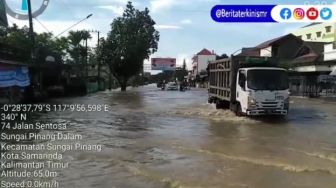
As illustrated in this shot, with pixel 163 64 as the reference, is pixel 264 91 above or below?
below

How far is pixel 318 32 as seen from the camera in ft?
284

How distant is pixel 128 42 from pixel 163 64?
71.3 meters

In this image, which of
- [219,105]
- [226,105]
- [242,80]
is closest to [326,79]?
[219,105]

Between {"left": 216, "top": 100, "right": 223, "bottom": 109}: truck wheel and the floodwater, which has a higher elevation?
{"left": 216, "top": 100, "right": 223, "bottom": 109}: truck wheel

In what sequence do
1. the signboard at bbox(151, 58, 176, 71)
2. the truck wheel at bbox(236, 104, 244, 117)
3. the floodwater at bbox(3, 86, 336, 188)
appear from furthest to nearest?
the signboard at bbox(151, 58, 176, 71) < the truck wheel at bbox(236, 104, 244, 117) < the floodwater at bbox(3, 86, 336, 188)

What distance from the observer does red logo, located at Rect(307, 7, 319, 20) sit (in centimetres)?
2202

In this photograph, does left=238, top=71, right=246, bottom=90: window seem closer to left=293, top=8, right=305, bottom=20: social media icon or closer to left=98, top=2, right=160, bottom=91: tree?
left=293, top=8, right=305, bottom=20: social media icon

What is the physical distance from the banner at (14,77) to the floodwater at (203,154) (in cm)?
458

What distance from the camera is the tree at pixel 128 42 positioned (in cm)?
7238

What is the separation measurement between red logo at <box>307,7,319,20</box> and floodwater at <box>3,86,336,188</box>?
4567mm

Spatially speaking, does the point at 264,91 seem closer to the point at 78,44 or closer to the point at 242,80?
the point at 242,80

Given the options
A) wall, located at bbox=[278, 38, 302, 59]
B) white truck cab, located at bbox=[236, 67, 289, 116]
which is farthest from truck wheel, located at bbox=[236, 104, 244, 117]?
wall, located at bbox=[278, 38, 302, 59]

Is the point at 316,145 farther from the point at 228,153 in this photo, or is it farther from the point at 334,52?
the point at 334,52

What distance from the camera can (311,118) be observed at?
24.6 m
